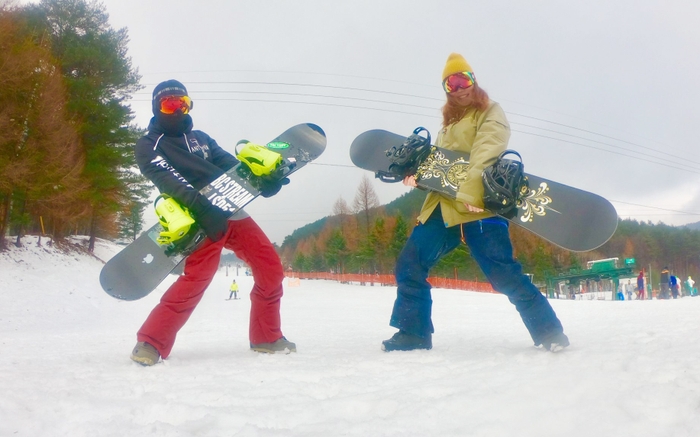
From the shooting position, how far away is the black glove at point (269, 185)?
320cm

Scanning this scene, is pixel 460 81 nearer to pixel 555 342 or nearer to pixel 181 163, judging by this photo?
pixel 555 342

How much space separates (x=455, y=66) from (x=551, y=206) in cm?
114

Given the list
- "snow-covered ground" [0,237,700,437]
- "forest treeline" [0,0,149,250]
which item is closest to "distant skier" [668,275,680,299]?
"snow-covered ground" [0,237,700,437]

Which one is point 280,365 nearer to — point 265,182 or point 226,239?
point 226,239

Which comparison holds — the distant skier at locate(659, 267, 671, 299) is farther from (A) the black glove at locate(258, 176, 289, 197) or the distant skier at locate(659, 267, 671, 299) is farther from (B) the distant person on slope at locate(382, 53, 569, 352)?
(A) the black glove at locate(258, 176, 289, 197)

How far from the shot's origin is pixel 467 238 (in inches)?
114

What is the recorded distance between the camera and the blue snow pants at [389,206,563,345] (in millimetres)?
2631

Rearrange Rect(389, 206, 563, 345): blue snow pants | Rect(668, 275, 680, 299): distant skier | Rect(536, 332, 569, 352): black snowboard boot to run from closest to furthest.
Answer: Rect(536, 332, 569, 352): black snowboard boot
Rect(389, 206, 563, 345): blue snow pants
Rect(668, 275, 680, 299): distant skier

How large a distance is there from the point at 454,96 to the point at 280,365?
6.88ft

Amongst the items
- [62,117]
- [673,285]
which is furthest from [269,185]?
[673,285]

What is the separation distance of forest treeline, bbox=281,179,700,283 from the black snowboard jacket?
33368 millimetres

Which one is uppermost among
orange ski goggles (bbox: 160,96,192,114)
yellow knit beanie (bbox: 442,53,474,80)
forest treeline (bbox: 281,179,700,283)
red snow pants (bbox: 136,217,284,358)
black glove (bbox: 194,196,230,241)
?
forest treeline (bbox: 281,179,700,283)

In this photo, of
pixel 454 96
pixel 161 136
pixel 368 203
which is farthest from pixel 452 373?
pixel 368 203

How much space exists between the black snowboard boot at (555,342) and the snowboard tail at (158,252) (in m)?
1.96
